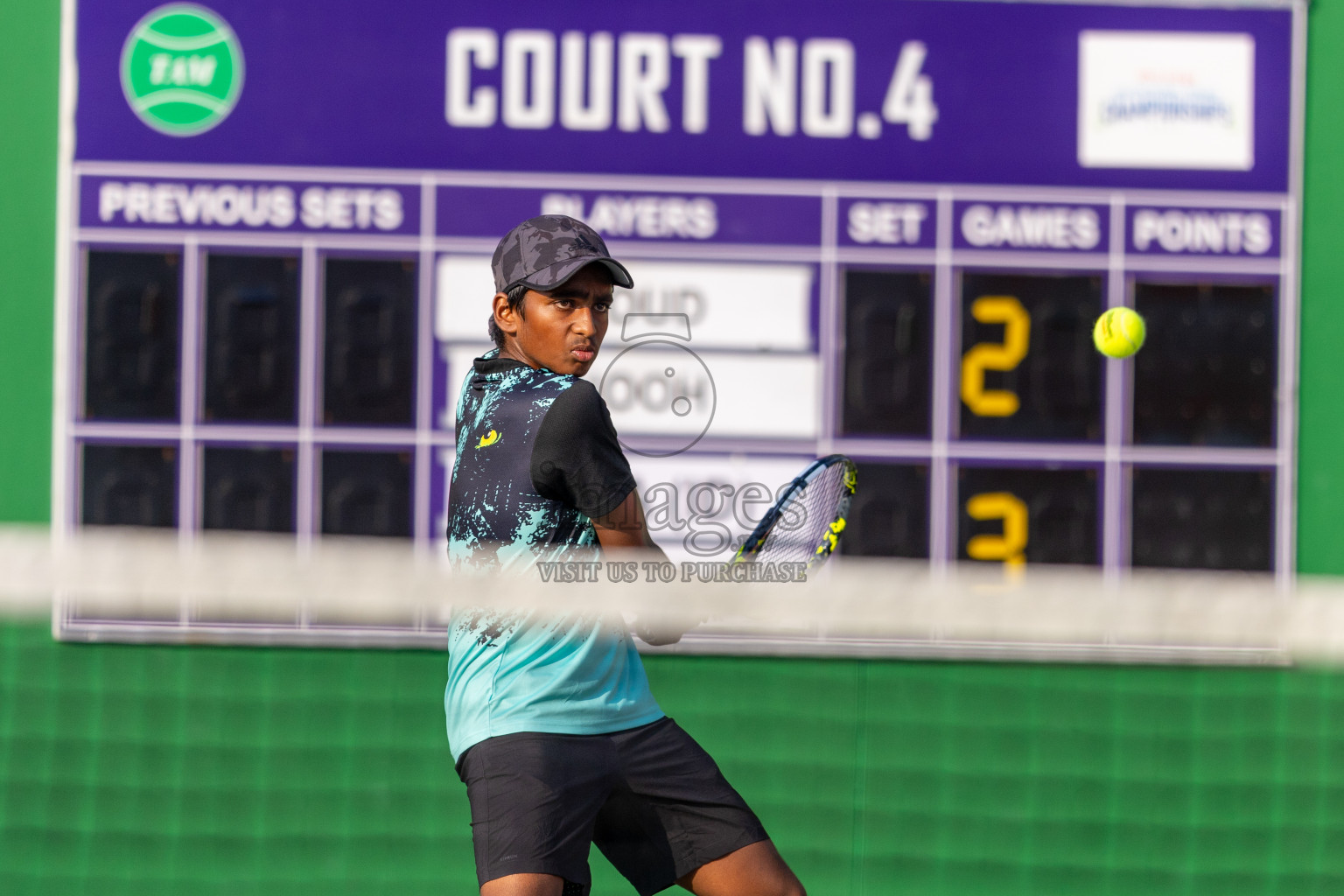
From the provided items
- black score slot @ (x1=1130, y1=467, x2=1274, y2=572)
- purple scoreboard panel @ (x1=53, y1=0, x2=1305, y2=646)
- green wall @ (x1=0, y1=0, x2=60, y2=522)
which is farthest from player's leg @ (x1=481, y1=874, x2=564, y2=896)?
green wall @ (x1=0, y1=0, x2=60, y2=522)

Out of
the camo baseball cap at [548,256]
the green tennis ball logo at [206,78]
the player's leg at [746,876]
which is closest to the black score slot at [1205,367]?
the player's leg at [746,876]

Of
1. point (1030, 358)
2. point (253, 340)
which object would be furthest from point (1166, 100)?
point (253, 340)

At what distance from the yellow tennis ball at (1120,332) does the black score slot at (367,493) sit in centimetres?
232

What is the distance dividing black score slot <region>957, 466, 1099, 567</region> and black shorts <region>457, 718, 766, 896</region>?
2174 mm

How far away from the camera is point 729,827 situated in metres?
2.57

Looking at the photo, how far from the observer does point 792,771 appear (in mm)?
4512

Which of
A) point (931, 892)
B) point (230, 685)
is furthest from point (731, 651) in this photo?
point (230, 685)

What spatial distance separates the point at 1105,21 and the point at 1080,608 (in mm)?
2102

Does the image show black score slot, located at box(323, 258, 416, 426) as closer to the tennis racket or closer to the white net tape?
the white net tape

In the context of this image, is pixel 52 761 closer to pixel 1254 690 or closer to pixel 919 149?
pixel 919 149

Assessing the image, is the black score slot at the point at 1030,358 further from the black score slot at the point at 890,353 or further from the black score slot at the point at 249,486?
the black score slot at the point at 249,486

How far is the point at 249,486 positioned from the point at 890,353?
7.11 feet

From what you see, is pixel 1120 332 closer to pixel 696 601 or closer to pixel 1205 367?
pixel 1205 367

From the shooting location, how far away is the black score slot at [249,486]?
14.9ft
